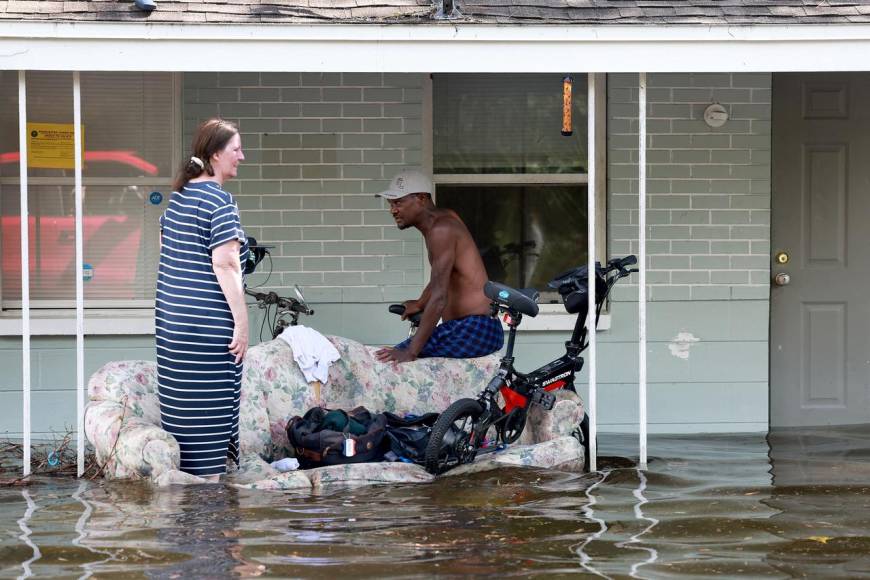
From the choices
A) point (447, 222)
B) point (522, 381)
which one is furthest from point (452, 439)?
point (447, 222)

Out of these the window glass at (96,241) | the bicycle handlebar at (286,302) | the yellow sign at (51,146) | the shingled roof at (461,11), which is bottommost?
the bicycle handlebar at (286,302)

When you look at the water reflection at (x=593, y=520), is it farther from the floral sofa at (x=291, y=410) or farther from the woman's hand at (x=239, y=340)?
the woman's hand at (x=239, y=340)

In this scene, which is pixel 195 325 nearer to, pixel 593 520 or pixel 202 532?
pixel 202 532

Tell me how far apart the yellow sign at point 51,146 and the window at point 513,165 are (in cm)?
259

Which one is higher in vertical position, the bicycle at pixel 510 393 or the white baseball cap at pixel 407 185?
the white baseball cap at pixel 407 185

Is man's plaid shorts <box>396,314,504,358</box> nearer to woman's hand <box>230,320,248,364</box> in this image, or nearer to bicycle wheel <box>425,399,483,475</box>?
bicycle wheel <box>425,399,483,475</box>

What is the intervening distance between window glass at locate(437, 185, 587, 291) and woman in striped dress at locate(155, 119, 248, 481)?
2.93m

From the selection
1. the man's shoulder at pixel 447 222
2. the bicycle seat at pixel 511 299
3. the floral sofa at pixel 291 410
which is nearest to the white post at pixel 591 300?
the floral sofa at pixel 291 410

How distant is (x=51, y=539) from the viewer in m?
5.43

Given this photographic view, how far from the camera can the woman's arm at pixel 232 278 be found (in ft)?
20.3

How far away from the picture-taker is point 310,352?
7.36 meters

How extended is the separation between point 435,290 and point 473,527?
2142mm

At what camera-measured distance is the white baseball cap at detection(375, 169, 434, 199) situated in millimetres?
7699

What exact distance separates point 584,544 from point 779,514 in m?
1.21
